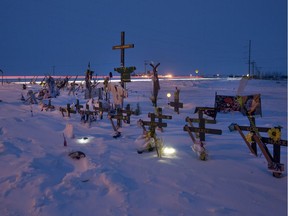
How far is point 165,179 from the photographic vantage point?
6121 millimetres

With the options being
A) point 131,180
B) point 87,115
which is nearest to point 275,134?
point 131,180

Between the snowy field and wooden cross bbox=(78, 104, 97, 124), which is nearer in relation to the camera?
the snowy field

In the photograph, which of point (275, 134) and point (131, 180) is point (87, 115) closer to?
point (131, 180)

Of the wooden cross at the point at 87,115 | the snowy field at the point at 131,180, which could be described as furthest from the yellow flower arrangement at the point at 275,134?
the wooden cross at the point at 87,115

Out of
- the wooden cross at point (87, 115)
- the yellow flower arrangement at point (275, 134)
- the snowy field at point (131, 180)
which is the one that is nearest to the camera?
the snowy field at point (131, 180)

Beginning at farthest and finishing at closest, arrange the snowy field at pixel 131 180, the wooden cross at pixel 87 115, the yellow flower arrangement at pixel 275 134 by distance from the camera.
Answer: the wooden cross at pixel 87 115 < the yellow flower arrangement at pixel 275 134 < the snowy field at pixel 131 180

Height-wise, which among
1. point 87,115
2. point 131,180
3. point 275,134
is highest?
point 275,134

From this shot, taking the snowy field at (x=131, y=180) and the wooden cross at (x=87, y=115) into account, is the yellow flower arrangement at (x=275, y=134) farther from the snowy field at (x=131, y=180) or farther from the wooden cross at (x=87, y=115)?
the wooden cross at (x=87, y=115)

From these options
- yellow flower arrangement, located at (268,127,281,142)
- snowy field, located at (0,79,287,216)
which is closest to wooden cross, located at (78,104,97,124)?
snowy field, located at (0,79,287,216)

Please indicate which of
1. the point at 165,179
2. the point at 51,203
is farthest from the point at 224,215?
the point at 51,203

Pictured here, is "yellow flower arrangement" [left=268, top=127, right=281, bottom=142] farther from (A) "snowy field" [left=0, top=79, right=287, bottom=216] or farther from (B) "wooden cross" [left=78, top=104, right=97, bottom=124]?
(B) "wooden cross" [left=78, top=104, right=97, bottom=124]

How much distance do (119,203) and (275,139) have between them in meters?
3.89

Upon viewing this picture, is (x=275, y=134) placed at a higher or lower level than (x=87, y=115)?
higher

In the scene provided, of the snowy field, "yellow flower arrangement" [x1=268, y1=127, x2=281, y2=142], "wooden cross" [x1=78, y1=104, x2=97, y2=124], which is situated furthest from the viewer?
"wooden cross" [x1=78, y1=104, x2=97, y2=124]
